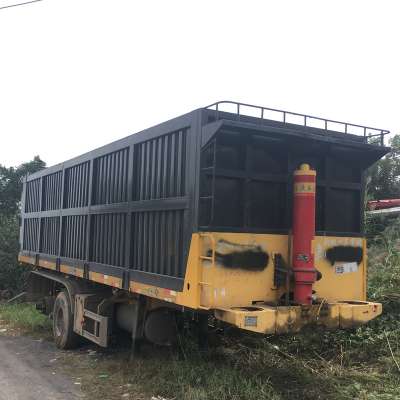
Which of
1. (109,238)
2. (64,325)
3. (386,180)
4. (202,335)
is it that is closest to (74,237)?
(64,325)

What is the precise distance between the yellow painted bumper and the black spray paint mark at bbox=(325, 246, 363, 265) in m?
0.49

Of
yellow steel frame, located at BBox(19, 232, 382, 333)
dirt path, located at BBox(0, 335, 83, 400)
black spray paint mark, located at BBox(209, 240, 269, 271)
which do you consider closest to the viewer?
yellow steel frame, located at BBox(19, 232, 382, 333)

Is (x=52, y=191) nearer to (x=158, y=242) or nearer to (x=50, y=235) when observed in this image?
(x=50, y=235)

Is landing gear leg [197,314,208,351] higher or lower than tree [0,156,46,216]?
lower

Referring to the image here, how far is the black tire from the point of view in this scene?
794 cm

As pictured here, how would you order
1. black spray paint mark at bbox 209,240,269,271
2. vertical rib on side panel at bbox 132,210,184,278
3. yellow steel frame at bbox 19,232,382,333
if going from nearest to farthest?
yellow steel frame at bbox 19,232,382,333
black spray paint mark at bbox 209,240,269,271
vertical rib on side panel at bbox 132,210,184,278

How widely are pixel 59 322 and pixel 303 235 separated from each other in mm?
4952

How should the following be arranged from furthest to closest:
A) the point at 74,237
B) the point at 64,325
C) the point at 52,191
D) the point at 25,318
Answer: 1. the point at 25,318
2. the point at 52,191
3. the point at 74,237
4. the point at 64,325

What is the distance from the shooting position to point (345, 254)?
5.86 meters

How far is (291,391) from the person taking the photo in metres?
5.18

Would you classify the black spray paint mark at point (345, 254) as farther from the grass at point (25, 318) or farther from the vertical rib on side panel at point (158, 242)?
the grass at point (25, 318)

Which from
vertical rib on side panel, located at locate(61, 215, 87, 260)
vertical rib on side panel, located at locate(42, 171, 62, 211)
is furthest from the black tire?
vertical rib on side panel, located at locate(42, 171, 62, 211)

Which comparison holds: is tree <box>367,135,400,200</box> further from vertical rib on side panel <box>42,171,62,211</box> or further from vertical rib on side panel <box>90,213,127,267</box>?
vertical rib on side panel <box>90,213,127,267</box>

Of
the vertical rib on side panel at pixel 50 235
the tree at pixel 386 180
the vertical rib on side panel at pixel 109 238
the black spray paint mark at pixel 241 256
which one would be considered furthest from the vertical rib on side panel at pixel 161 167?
the tree at pixel 386 180
